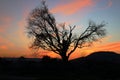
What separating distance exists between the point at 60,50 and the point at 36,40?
Answer: 5597 millimetres

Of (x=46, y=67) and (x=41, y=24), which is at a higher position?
(x=41, y=24)

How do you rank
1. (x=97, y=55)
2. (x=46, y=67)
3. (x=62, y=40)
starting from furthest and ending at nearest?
(x=97, y=55)
(x=62, y=40)
(x=46, y=67)

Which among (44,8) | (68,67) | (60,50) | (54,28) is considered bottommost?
(68,67)

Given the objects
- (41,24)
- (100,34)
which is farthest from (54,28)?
(100,34)

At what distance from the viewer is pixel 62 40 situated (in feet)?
181

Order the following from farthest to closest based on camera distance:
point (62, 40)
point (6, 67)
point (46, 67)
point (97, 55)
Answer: point (97, 55)
point (62, 40)
point (6, 67)
point (46, 67)

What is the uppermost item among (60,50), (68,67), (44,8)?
(44,8)

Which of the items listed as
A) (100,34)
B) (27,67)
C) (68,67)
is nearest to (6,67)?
(27,67)

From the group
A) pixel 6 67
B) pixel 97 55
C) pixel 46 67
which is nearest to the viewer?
pixel 46 67

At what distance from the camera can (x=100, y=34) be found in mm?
57625

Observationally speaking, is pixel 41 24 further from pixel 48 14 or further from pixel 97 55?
pixel 97 55

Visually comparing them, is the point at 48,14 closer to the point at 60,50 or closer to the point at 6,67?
the point at 60,50

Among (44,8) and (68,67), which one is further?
(44,8)

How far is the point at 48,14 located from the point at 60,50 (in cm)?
789
